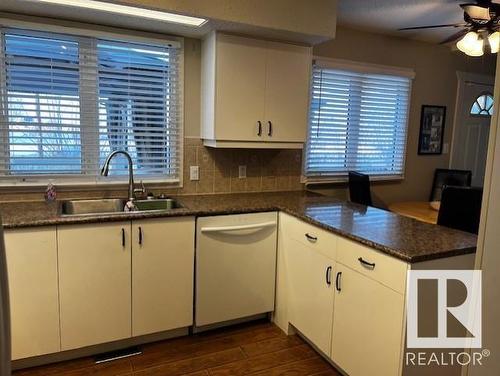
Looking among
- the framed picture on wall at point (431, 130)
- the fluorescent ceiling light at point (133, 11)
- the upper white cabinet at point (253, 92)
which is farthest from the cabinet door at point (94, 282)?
the framed picture on wall at point (431, 130)

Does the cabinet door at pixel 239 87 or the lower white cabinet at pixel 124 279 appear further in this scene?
the cabinet door at pixel 239 87

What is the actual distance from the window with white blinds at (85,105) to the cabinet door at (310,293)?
3.81 feet

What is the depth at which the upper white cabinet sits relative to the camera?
8.92ft

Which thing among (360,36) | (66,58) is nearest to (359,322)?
(66,58)

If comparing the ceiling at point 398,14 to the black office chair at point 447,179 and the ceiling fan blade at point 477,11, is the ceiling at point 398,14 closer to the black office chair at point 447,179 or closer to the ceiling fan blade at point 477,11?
the ceiling fan blade at point 477,11

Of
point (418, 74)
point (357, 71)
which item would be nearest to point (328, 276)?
point (357, 71)

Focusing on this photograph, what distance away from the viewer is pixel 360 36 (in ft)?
12.0

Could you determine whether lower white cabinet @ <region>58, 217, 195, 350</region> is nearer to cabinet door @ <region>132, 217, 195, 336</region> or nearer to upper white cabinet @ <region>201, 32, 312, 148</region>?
cabinet door @ <region>132, 217, 195, 336</region>

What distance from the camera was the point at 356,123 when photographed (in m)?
3.79

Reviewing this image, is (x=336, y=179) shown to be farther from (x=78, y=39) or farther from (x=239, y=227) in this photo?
(x=78, y=39)

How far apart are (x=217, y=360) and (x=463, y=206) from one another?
6.44 ft

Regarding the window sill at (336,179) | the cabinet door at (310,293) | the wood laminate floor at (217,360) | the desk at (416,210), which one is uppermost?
the window sill at (336,179)

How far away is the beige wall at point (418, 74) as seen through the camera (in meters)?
3.70

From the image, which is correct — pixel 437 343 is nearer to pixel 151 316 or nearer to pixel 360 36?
pixel 151 316
